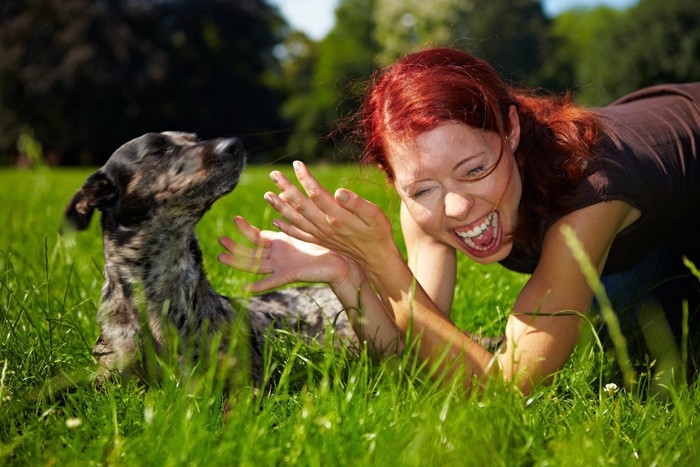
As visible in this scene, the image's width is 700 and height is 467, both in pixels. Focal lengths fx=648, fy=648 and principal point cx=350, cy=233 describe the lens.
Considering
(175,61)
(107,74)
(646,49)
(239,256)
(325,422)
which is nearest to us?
(325,422)

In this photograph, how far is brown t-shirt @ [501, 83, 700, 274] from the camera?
3.37 metres

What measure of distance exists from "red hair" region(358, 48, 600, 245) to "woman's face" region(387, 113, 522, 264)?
62 millimetres

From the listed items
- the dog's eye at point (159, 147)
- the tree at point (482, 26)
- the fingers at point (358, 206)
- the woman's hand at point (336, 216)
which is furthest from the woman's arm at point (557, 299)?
the tree at point (482, 26)

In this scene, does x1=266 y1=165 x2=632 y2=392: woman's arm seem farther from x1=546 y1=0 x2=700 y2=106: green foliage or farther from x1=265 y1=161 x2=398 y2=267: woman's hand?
x1=546 y1=0 x2=700 y2=106: green foliage

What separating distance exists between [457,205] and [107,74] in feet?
141

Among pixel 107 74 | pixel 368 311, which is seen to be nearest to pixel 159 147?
pixel 368 311

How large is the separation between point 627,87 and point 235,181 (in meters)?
47.1

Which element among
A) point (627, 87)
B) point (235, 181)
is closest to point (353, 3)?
point (627, 87)

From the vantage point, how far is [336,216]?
10.4ft

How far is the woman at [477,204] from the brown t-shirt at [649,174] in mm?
13

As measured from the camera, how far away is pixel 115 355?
11.6ft

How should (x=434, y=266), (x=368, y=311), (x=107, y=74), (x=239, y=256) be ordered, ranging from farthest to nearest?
1. (x=107, y=74)
2. (x=434, y=266)
3. (x=239, y=256)
4. (x=368, y=311)

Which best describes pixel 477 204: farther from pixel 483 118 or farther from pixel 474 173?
pixel 483 118

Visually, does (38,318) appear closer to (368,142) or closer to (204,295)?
(204,295)
